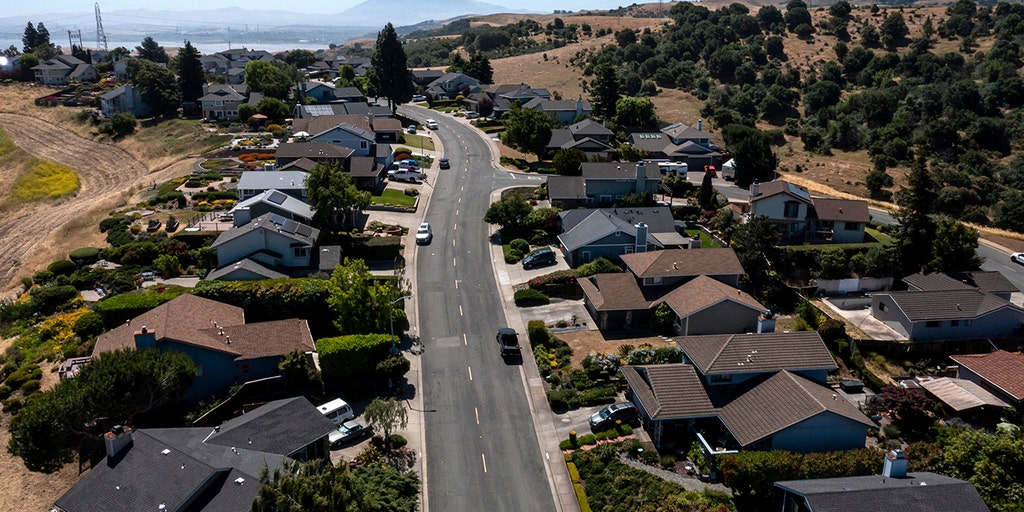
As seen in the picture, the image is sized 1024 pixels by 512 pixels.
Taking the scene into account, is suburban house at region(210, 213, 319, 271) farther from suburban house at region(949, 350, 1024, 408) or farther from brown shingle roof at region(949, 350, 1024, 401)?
brown shingle roof at region(949, 350, 1024, 401)

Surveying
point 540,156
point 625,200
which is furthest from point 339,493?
point 540,156

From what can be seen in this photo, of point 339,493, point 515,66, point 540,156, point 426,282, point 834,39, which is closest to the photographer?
point 339,493

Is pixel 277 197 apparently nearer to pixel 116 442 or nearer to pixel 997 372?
pixel 116 442

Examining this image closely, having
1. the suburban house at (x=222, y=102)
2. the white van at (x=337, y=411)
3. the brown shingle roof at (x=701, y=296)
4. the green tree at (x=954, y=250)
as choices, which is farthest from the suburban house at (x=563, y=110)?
the white van at (x=337, y=411)

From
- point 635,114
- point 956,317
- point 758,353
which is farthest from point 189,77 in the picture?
point 956,317

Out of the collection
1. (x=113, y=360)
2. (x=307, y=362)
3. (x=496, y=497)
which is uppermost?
(x=113, y=360)

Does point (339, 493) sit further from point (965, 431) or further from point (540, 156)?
point (540, 156)
